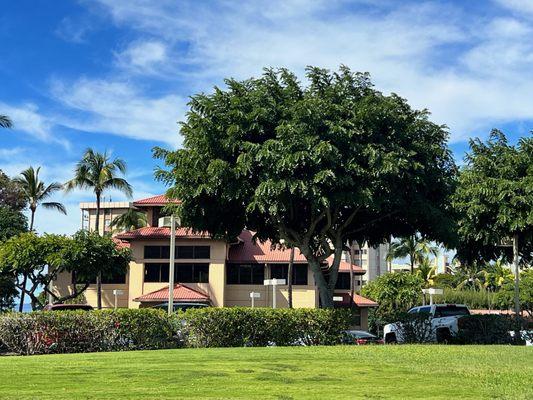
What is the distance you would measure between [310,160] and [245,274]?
2943cm

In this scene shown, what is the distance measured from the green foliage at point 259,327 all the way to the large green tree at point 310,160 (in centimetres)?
184

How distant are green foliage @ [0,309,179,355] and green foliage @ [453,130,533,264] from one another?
12.1 metres

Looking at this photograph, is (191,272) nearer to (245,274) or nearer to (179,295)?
(179,295)

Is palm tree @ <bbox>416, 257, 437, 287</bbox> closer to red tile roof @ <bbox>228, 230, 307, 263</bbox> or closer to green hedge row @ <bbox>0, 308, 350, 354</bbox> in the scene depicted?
red tile roof @ <bbox>228, 230, 307, 263</bbox>

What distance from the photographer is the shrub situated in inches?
844

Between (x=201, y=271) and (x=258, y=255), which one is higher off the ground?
(x=258, y=255)

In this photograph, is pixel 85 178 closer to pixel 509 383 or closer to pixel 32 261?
pixel 32 261

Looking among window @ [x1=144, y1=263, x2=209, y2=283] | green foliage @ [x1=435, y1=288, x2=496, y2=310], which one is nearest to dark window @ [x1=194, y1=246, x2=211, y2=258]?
window @ [x1=144, y1=263, x2=209, y2=283]

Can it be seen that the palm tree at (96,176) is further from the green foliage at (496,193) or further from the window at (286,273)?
the green foliage at (496,193)

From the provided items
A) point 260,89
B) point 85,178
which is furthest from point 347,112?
point 85,178

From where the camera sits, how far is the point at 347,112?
64.4ft

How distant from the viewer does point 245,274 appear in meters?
47.0

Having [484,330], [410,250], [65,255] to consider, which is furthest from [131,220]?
[484,330]

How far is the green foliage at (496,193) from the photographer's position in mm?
24203
